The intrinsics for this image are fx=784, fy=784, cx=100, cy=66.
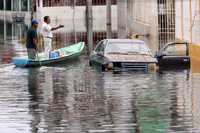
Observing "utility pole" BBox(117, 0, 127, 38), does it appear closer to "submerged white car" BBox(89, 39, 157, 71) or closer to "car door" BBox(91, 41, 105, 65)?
"car door" BBox(91, 41, 105, 65)

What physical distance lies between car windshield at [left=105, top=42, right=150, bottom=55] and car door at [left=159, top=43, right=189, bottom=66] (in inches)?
34.1

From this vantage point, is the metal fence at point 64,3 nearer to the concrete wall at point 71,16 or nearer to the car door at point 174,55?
the concrete wall at point 71,16

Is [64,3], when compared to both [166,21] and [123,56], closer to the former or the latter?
[166,21]

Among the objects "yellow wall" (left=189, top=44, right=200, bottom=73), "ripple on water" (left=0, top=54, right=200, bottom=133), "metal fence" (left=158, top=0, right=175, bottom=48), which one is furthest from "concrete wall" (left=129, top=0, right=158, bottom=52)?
"ripple on water" (left=0, top=54, right=200, bottom=133)

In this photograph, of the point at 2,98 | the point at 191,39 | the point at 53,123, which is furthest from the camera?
the point at 191,39

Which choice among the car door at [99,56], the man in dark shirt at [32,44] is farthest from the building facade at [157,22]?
the man in dark shirt at [32,44]

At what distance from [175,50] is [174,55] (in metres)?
0.48

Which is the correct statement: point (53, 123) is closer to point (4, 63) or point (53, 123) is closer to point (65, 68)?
point (65, 68)

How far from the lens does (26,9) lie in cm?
7444

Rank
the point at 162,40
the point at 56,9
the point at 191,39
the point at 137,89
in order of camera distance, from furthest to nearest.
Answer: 1. the point at 56,9
2. the point at 162,40
3. the point at 191,39
4. the point at 137,89

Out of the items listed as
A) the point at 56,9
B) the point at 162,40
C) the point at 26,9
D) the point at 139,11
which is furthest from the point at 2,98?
the point at 26,9

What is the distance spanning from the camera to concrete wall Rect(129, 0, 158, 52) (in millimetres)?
39969

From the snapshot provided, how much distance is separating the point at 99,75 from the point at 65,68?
11.5 ft

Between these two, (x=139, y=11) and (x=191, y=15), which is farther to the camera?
(x=139, y=11)
